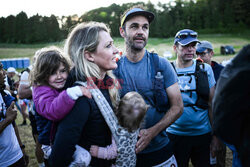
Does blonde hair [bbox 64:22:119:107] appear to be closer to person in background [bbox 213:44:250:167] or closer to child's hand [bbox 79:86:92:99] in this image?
child's hand [bbox 79:86:92:99]

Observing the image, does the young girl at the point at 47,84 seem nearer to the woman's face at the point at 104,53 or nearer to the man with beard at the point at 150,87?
the woman's face at the point at 104,53

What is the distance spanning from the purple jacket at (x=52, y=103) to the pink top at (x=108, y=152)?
0.42 m

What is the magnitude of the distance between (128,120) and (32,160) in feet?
16.2

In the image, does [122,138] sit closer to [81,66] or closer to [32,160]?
[81,66]

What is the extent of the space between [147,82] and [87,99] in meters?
1.02

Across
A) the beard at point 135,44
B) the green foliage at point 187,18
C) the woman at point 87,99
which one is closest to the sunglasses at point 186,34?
the beard at point 135,44

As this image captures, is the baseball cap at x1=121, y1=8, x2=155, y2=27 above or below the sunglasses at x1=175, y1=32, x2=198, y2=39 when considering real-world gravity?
above

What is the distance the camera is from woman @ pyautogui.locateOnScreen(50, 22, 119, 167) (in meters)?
1.28

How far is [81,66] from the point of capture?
1.50m

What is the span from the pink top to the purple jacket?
1.39ft

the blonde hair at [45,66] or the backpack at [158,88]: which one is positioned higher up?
the blonde hair at [45,66]

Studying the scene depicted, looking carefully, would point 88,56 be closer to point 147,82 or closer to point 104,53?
point 104,53

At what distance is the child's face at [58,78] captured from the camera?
1767 mm

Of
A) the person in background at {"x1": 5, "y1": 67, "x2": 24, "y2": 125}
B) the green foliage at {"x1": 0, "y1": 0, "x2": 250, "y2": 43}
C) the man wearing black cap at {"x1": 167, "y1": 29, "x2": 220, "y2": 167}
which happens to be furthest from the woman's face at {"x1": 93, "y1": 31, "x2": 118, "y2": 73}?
the green foliage at {"x1": 0, "y1": 0, "x2": 250, "y2": 43}
